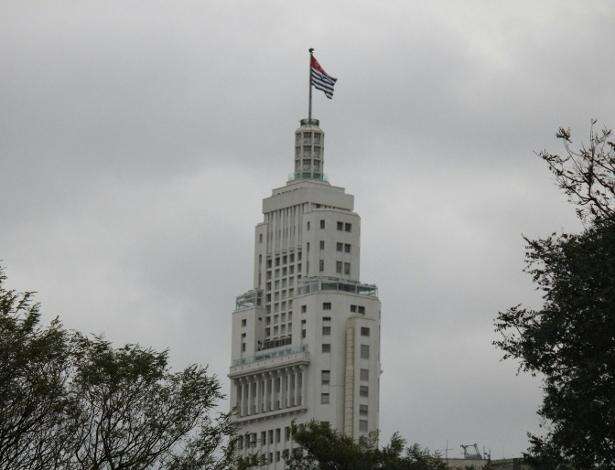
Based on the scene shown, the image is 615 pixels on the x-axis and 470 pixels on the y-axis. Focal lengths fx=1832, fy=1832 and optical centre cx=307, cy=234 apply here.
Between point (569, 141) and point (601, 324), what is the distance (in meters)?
8.50

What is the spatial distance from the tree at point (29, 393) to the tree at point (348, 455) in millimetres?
76394

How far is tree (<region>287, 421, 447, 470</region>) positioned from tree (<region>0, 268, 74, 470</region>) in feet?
251

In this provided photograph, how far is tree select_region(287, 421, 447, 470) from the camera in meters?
159

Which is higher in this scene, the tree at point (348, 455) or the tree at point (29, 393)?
the tree at point (348, 455)

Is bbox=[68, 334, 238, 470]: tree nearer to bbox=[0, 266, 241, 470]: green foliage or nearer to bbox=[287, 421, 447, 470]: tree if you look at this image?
bbox=[0, 266, 241, 470]: green foliage

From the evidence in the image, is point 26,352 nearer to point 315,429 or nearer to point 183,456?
point 183,456

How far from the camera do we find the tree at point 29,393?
77875 mm

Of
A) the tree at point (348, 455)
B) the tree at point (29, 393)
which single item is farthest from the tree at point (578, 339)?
the tree at point (348, 455)

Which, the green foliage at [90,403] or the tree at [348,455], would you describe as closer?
the green foliage at [90,403]

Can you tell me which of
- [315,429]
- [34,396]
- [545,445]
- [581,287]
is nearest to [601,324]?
[581,287]

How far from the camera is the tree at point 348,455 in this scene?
15875 centimetres

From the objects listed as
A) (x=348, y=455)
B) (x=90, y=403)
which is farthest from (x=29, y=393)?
(x=348, y=455)

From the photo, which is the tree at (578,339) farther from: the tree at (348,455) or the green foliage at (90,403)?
the tree at (348,455)

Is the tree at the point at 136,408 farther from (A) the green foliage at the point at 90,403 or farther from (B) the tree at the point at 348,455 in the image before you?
(B) the tree at the point at 348,455
